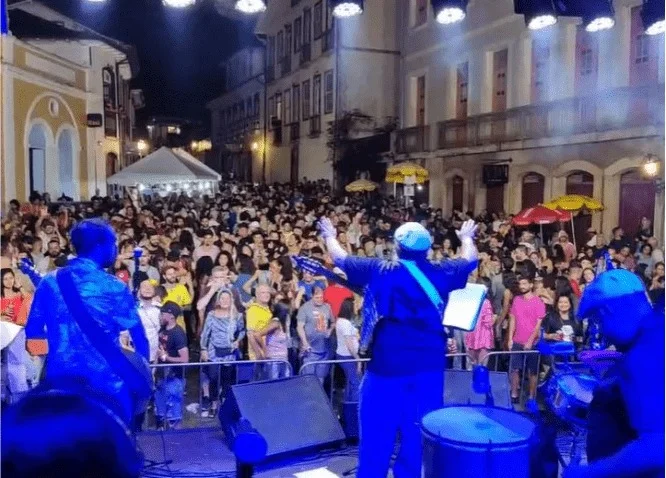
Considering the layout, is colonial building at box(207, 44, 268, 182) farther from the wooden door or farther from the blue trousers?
the blue trousers

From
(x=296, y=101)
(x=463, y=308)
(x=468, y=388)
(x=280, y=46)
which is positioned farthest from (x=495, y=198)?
(x=280, y=46)

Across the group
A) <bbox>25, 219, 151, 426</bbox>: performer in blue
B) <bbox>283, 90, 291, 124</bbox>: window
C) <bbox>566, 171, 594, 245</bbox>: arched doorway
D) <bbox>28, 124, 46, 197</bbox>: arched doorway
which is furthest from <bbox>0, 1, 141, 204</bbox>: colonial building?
<bbox>25, 219, 151, 426</bbox>: performer in blue

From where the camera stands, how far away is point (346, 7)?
7.95m

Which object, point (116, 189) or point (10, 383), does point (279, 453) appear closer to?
point (10, 383)

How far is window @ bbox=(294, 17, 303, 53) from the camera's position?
3622 centimetres

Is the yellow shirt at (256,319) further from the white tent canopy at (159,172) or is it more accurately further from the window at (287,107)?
the window at (287,107)

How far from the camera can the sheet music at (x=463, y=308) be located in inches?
164

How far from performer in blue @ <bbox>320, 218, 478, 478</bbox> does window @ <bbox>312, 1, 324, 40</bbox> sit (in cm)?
3099

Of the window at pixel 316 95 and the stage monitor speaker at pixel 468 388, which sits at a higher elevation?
the window at pixel 316 95

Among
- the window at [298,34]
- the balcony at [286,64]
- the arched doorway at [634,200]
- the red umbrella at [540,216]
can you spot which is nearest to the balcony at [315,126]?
the window at [298,34]

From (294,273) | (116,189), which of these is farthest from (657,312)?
A: (116,189)

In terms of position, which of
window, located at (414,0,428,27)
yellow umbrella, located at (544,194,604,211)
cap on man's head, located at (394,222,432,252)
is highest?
window, located at (414,0,428,27)

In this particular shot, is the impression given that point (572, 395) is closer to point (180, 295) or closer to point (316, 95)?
point (180, 295)

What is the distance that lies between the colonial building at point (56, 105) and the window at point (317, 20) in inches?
364
